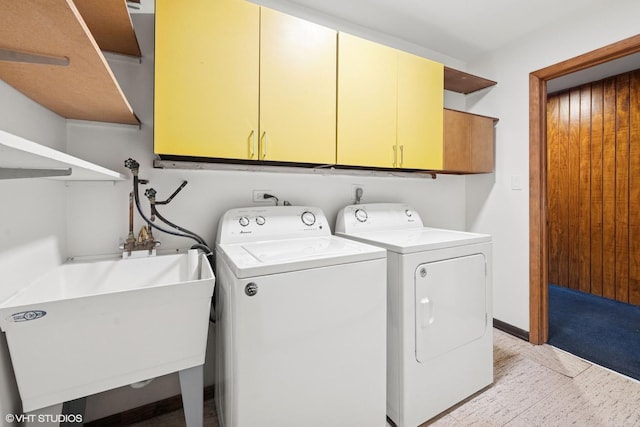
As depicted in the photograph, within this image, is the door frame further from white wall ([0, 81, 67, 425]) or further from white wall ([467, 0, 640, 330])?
Result: white wall ([0, 81, 67, 425])

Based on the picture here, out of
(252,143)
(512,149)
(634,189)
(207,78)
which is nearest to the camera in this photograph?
(207,78)

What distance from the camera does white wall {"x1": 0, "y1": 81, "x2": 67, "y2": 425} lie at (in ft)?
3.00

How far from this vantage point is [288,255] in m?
1.30

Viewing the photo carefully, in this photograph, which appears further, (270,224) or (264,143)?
(270,224)

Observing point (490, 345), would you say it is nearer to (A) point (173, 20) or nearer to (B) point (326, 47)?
(B) point (326, 47)

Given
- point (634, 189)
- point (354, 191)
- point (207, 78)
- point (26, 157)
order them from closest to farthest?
point (26, 157), point (207, 78), point (354, 191), point (634, 189)

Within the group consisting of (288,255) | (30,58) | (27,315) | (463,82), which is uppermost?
(463,82)

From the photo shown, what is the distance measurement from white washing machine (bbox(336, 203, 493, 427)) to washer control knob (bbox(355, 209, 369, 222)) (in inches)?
9.1

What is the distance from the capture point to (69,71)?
2.93 ft

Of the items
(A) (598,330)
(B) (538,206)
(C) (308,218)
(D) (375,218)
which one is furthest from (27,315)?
(A) (598,330)

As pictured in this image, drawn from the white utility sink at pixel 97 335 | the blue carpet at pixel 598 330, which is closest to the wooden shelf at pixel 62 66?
the white utility sink at pixel 97 335

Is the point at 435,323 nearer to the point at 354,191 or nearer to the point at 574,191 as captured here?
the point at 354,191

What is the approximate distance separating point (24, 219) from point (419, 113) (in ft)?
7.08

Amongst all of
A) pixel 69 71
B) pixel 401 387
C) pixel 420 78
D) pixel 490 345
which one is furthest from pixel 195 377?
pixel 420 78
